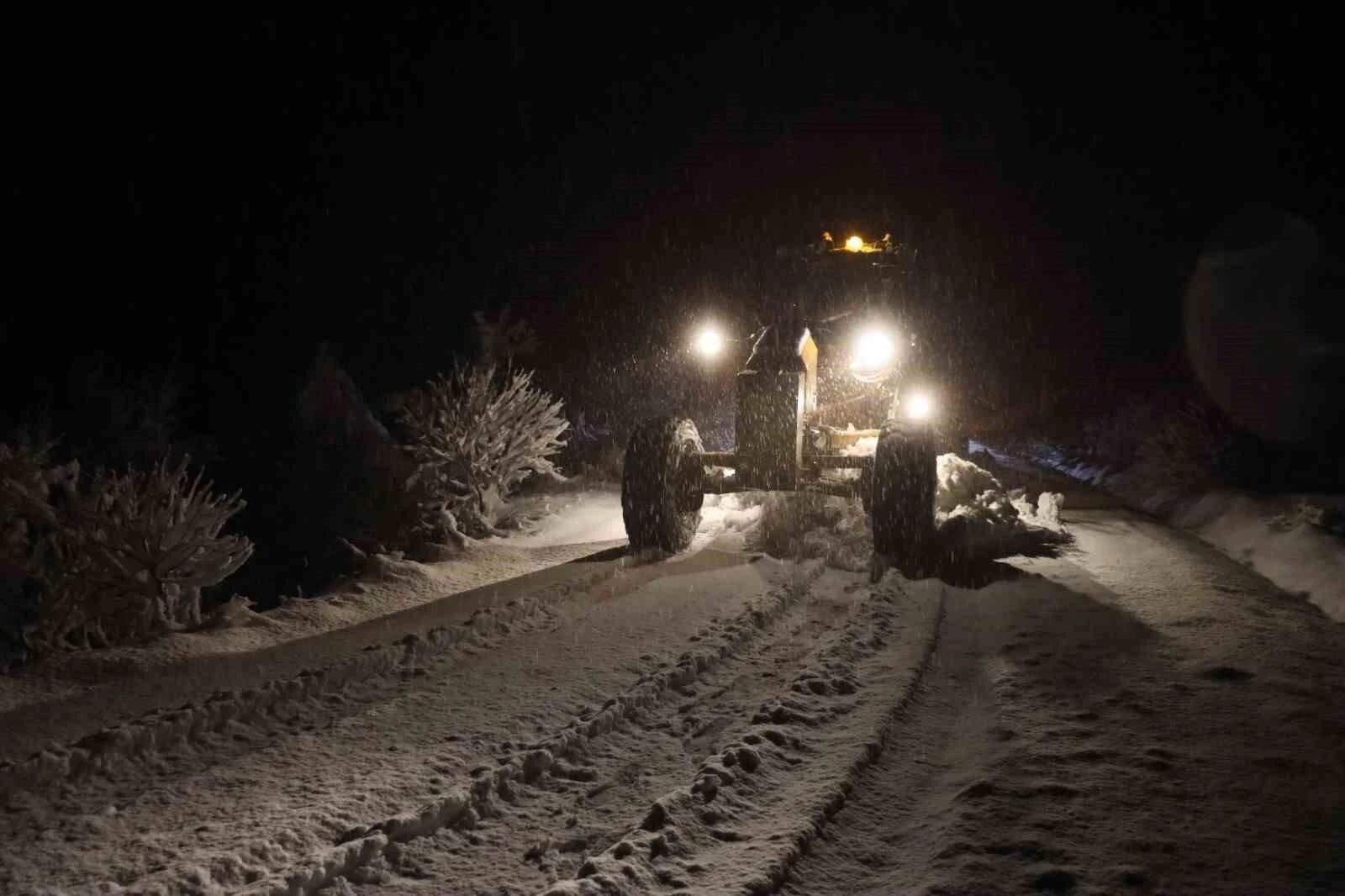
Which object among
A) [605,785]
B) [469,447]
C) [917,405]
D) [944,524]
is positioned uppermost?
[917,405]

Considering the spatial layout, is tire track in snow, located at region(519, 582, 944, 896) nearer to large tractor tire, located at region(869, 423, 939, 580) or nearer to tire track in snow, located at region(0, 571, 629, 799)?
tire track in snow, located at region(0, 571, 629, 799)

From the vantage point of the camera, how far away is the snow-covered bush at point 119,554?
5.91 metres

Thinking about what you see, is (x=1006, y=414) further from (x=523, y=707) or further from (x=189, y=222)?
(x=523, y=707)

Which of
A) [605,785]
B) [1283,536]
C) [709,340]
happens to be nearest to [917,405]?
[709,340]

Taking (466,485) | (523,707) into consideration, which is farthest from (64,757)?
(466,485)

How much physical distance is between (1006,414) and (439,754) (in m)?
31.6

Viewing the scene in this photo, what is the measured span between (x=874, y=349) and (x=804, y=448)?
4.77ft

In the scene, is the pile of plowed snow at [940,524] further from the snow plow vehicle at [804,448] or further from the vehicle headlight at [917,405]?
the vehicle headlight at [917,405]

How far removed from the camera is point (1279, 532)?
8234 millimetres

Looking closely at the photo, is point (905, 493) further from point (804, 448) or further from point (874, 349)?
point (874, 349)

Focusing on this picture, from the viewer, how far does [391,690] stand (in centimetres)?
455

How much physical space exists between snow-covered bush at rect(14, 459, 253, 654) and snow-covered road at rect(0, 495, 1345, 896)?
2188 millimetres

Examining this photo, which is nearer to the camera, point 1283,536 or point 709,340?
point 1283,536

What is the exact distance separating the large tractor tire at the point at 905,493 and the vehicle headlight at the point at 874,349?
60.3 inches
